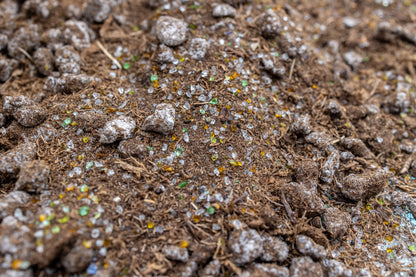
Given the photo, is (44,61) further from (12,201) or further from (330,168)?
(330,168)

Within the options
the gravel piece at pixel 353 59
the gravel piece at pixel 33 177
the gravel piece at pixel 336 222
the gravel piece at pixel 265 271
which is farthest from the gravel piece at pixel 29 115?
the gravel piece at pixel 353 59

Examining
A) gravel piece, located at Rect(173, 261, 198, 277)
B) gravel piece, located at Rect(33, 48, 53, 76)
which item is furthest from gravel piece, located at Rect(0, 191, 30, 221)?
gravel piece, located at Rect(33, 48, 53, 76)

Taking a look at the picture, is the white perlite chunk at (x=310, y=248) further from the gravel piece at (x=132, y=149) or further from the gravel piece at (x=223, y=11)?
the gravel piece at (x=223, y=11)

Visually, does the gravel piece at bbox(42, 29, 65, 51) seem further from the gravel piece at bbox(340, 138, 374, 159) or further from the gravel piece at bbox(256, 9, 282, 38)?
the gravel piece at bbox(340, 138, 374, 159)

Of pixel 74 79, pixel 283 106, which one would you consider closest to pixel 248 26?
pixel 283 106

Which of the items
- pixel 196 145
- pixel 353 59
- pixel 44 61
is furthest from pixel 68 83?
pixel 353 59

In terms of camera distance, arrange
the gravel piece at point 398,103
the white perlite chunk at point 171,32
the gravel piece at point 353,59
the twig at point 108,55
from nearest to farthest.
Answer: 1. the white perlite chunk at point 171,32
2. the twig at point 108,55
3. the gravel piece at point 398,103
4. the gravel piece at point 353,59

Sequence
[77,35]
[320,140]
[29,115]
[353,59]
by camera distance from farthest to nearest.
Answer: [353,59]
[77,35]
[320,140]
[29,115]

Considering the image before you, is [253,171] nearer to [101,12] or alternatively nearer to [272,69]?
[272,69]
